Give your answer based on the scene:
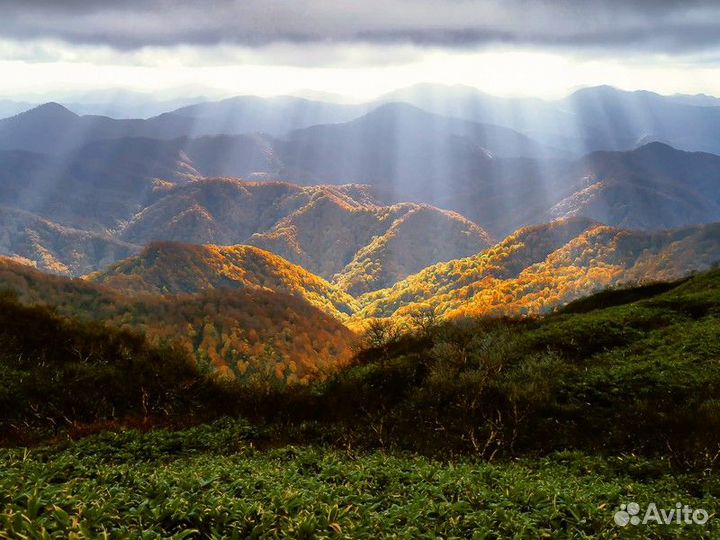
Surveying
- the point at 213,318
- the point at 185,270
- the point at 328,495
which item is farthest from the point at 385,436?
the point at 185,270

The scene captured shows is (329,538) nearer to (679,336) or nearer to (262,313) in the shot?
(679,336)

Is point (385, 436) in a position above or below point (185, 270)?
above

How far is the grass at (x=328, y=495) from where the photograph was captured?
6449 mm

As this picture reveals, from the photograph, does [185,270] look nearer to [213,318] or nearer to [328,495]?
[213,318]

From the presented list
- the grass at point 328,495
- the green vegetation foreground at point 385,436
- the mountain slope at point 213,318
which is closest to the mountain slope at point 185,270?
the mountain slope at point 213,318

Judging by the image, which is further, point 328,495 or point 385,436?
point 385,436

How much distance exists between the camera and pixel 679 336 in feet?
61.1

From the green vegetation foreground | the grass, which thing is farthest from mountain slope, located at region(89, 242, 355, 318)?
the grass

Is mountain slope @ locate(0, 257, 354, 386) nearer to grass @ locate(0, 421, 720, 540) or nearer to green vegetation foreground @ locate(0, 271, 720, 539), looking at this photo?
green vegetation foreground @ locate(0, 271, 720, 539)

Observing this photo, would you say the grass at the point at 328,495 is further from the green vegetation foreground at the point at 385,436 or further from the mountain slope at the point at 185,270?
the mountain slope at the point at 185,270

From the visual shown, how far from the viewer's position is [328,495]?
7.66 meters

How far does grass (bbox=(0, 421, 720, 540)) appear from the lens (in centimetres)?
645

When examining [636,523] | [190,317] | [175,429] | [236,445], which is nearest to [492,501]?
[636,523]

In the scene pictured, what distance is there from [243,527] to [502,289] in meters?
178
